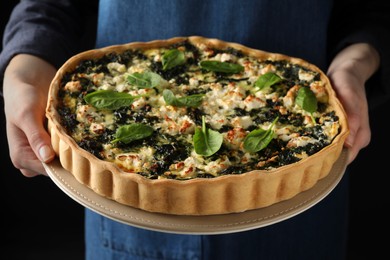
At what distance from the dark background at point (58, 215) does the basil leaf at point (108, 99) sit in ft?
6.04

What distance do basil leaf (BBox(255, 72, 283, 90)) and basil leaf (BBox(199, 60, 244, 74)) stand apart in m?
0.11

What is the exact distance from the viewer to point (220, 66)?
226cm

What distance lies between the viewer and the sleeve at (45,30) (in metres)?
2.34

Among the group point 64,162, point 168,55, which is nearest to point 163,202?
point 64,162

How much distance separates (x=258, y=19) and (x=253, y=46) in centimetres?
11

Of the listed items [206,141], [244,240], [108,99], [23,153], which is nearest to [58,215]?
[244,240]

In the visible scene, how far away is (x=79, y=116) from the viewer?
6.57 feet

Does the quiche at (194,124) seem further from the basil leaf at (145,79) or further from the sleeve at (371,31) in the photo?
the sleeve at (371,31)

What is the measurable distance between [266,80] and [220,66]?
0.18m

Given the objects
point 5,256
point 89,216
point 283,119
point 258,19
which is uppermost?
point 258,19

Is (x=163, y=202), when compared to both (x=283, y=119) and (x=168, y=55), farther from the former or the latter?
(x=168, y=55)

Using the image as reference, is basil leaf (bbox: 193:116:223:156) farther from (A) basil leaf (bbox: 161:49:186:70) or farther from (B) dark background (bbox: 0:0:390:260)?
(B) dark background (bbox: 0:0:390:260)

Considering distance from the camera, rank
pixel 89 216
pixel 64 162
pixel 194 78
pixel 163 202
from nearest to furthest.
→ pixel 163 202
pixel 64 162
pixel 194 78
pixel 89 216

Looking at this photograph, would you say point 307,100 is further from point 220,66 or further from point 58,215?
point 58,215
